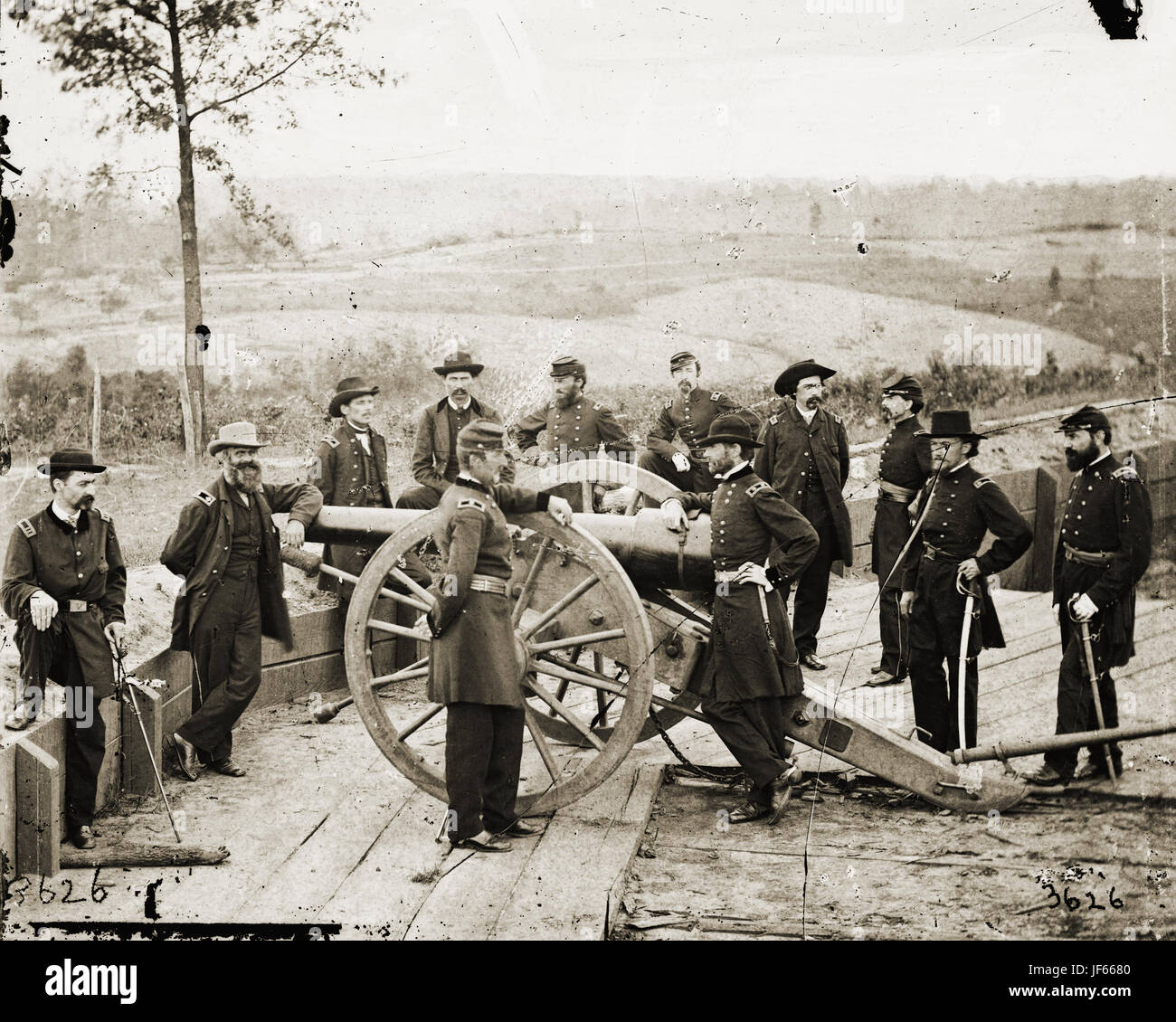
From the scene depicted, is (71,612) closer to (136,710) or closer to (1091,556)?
(136,710)

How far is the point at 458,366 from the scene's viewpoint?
6.70m

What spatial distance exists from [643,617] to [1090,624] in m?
2.03

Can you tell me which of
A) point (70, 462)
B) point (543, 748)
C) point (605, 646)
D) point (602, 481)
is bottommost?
point (543, 748)

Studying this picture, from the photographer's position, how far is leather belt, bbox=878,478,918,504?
6.85 meters

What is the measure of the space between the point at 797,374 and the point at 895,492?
2.78 feet

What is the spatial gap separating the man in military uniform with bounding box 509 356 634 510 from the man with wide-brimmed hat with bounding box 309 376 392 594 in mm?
811

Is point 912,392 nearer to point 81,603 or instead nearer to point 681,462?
point 681,462

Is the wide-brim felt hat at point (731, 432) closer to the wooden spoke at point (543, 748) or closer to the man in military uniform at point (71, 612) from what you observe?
the wooden spoke at point (543, 748)

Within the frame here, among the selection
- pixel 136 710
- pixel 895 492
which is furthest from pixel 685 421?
pixel 136 710

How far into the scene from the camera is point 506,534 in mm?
4996

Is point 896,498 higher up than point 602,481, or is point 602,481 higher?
point 602,481

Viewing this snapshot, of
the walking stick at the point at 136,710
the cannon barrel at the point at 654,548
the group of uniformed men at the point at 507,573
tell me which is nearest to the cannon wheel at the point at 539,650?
the group of uniformed men at the point at 507,573

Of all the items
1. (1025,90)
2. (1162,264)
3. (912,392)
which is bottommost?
(912,392)

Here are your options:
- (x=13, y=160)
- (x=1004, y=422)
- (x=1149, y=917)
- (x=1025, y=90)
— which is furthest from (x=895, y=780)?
(x=13, y=160)
